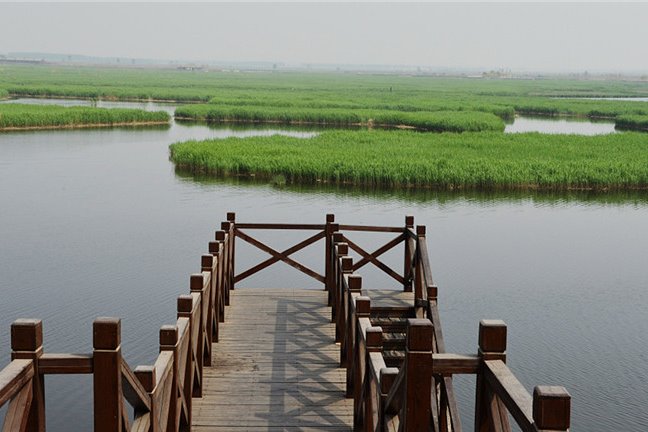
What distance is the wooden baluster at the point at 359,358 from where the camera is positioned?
695 cm

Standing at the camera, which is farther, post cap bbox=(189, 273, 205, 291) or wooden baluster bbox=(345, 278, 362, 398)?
post cap bbox=(189, 273, 205, 291)

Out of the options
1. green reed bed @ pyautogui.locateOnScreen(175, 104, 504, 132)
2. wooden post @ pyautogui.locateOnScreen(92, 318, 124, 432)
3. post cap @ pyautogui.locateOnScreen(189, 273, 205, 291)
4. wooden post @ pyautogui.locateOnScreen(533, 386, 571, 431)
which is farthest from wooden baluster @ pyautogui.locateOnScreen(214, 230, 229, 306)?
green reed bed @ pyautogui.locateOnScreen(175, 104, 504, 132)

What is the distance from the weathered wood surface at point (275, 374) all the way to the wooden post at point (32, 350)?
336 centimetres

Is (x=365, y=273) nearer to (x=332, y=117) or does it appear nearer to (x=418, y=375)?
(x=418, y=375)

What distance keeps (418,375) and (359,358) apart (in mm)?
2569

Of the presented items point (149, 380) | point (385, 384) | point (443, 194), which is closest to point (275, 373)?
point (385, 384)

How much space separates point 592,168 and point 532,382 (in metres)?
25.6

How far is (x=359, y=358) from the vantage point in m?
7.03

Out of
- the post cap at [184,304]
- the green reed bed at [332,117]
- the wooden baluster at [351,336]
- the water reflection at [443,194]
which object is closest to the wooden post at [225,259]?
the wooden baluster at [351,336]

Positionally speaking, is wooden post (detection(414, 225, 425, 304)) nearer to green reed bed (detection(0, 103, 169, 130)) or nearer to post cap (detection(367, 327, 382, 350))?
post cap (detection(367, 327, 382, 350))

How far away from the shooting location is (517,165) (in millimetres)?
37375

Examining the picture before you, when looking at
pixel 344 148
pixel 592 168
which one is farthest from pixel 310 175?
pixel 592 168

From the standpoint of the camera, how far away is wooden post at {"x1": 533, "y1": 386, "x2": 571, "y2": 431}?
3457 millimetres

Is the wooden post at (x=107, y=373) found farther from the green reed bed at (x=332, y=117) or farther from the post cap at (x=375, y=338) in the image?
the green reed bed at (x=332, y=117)
